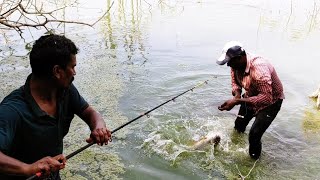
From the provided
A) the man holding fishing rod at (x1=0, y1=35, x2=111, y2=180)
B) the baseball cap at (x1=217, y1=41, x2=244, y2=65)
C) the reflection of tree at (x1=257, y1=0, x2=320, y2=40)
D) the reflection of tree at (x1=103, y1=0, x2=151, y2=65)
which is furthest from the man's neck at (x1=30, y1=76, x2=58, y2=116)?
the reflection of tree at (x1=257, y1=0, x2=320, y2=40)

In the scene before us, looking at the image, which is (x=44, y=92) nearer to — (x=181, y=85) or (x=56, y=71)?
(x=56, y=71)

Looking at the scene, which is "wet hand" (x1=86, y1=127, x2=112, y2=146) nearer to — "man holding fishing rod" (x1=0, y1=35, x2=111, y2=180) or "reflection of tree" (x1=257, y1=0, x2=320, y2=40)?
"man holding fishing rod" (x1=0, y1=35, x2=111, y2=180)

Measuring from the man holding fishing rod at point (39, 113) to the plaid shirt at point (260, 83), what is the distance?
2.55m

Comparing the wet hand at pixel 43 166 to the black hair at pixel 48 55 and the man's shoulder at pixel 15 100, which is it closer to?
the man's shoulder at pixel 15 100

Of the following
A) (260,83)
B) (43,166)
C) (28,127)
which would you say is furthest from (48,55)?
(260,83)

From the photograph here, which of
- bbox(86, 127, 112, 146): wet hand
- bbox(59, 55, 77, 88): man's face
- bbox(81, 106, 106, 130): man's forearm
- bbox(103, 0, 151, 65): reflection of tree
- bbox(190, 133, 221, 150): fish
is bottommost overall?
bbox(190, 133, 221, 150): fish

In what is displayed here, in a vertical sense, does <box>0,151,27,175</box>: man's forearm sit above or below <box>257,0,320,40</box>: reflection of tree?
above

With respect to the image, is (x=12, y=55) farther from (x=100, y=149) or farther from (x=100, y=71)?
(x=100, y=149)

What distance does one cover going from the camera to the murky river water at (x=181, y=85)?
4875mm

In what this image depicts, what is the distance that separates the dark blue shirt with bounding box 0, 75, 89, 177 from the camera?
1895 millimetres

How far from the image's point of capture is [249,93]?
442 cm

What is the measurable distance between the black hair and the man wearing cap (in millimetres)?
2303

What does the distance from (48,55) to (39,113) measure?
0.35 meters

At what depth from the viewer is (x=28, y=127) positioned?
2.01 m
